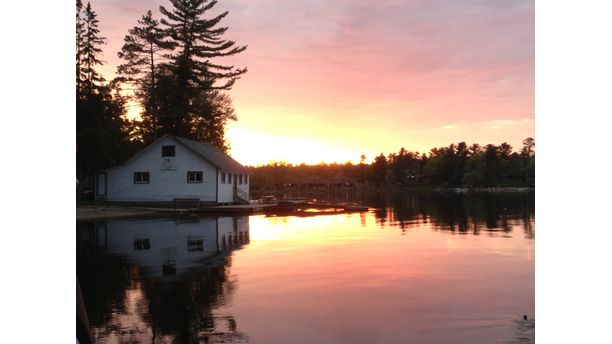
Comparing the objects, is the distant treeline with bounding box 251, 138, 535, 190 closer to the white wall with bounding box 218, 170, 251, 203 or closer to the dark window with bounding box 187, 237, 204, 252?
the white wall with bounding box 218, 170, 251, 203

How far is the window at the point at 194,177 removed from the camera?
38.7 metres

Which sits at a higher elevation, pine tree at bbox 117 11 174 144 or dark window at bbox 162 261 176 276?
pine tree at bbox 117 11 174 144

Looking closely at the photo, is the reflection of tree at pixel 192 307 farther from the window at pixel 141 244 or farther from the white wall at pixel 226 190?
the white wall at pixel 226 190

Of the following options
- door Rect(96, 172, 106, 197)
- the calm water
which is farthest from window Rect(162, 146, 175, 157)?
the calm water

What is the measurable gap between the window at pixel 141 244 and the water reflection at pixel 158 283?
0.03 m

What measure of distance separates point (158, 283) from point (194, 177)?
1112 inches

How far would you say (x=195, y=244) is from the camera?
1770 cm

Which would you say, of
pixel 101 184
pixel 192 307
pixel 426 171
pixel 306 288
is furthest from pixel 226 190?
pixel 426 171

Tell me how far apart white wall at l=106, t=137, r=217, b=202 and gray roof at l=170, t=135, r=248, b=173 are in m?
0.46

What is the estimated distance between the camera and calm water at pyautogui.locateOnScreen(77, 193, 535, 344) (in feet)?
25.4

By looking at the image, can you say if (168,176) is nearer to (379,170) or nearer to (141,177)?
(141,177)

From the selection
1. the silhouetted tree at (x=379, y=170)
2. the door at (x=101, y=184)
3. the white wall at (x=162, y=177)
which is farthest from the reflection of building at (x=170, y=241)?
the silhouetted tree at (x=379, y=170)
